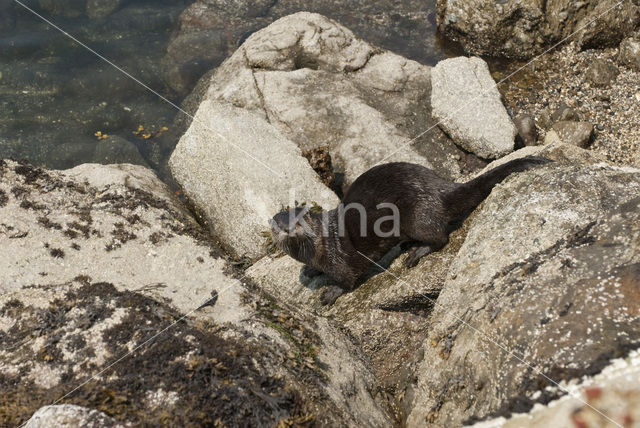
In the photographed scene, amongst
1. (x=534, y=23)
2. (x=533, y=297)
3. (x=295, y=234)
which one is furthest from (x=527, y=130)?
(x=533, y=297)

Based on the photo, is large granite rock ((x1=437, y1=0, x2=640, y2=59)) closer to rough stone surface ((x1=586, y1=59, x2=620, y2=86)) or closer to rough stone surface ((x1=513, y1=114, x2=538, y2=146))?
rough stone surface ((x1=586, y1=59, x2=620, y2=86))

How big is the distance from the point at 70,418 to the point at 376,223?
3.18 metres

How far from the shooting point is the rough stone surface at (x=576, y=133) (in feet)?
25.3

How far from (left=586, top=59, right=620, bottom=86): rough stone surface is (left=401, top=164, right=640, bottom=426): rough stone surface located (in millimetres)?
4894

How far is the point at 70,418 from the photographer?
106 inches

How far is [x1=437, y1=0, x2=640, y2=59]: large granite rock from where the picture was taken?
8789mm

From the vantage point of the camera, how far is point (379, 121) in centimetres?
755

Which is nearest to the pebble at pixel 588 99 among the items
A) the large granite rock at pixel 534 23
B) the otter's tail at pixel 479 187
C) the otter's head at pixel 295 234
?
the large granite rock at pixel 534 23

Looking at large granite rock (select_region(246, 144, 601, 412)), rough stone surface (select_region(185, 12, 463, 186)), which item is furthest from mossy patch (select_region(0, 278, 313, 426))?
rough stone surface (select_region(185, 12, 463, 186))

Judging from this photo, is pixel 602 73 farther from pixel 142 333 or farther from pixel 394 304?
pixel 142 333

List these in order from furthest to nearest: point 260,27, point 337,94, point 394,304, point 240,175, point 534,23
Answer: point 260,27 → point 534,23 → point 337,94 → point 240,175 → point 394,304

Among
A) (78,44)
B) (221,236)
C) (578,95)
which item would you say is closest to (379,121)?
(221,236)

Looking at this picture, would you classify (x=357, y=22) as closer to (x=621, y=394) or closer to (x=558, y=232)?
(x=558, y=232)

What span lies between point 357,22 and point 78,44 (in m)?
5.96
